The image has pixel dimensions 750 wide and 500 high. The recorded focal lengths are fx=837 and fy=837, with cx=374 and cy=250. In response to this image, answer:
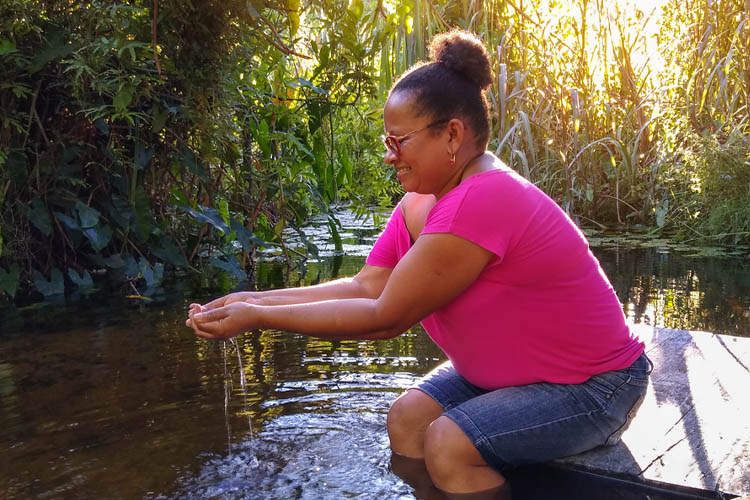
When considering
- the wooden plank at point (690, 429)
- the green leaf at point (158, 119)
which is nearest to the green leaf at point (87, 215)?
the green leaf at point (158, 119)

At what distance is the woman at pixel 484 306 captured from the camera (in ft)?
6.50

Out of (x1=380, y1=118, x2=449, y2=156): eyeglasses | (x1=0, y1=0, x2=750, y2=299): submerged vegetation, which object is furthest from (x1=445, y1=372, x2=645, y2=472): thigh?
(x1=0, y1=0, x2=750, y2=299): submerged vegetation

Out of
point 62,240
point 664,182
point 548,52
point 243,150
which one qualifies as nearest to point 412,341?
point 243,150

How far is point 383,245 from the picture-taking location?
98.2 inches

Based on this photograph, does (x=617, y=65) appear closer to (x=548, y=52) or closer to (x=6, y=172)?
(x=548, y=52)

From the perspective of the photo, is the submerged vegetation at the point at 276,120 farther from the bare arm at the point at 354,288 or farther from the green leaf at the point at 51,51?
the bare arm at the point at 354,288

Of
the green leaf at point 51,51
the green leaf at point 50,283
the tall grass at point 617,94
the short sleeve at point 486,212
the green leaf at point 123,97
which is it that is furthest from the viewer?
the tall grass at point 617,94

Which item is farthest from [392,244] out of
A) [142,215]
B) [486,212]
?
[142,215]

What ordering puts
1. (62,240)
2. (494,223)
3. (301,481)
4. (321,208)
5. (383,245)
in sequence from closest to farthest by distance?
(494,223) < (301,481) < (383,245) < (62,240) < (321,208)

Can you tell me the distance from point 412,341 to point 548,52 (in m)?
3.20

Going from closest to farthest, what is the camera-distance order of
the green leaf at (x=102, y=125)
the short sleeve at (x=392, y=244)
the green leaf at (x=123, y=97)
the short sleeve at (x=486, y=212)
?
the short sleeve at (x=486, y=212) < the short sleeve at (x=392, y=244) < the green leaf at (x=123, y=97) < the green leaf at (x=102, y=125)

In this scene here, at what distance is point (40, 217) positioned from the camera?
4500 millimetres

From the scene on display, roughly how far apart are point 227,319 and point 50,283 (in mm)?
3078

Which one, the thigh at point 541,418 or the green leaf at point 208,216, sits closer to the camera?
the thigh at point 541,418
